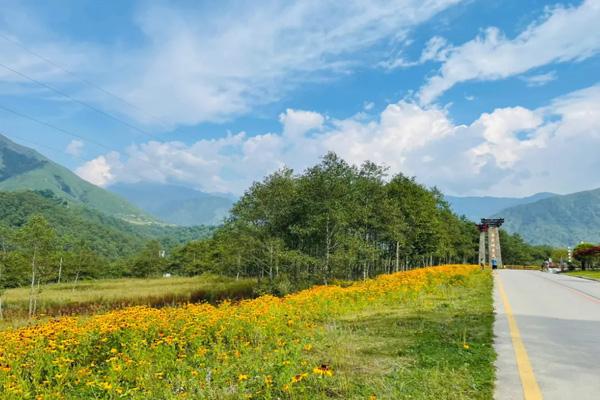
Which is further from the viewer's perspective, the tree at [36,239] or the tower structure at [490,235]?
the tower structure at [490,235]

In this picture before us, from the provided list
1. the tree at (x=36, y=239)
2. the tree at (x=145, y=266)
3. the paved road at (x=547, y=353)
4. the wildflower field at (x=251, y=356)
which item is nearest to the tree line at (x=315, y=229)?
the tree at (x=36, y=239)

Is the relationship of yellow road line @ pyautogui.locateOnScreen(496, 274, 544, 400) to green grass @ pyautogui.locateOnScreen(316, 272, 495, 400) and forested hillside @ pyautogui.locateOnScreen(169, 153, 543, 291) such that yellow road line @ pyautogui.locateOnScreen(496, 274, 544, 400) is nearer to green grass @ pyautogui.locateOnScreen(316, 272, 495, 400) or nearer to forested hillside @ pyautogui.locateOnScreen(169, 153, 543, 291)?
green grass @ pyautogui.locateOnScreen(316, 272, 495, 400)

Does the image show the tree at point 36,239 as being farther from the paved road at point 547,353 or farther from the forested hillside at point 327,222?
the paved road at point 547,353

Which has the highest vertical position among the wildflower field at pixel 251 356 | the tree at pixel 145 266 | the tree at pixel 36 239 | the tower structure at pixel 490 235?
the tower structure at pixel 490 235

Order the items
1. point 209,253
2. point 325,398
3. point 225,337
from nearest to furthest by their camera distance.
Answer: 1. point 325,398
2. point 225,337
3. point 209,253

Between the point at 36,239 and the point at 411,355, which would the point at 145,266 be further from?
the point at 411,355

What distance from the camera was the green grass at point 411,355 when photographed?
5.83 meters

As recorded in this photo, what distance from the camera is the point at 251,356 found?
7727 mm

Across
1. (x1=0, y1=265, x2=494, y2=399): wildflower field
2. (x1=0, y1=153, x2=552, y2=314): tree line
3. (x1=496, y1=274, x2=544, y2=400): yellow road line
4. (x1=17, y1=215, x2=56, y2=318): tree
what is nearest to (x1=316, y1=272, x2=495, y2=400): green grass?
(x1=0, y1=265, x2=494, y2=399): wildflower field

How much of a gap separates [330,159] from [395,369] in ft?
125

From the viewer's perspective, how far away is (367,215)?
43.9m

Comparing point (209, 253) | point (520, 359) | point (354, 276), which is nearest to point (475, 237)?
point (354, 276)

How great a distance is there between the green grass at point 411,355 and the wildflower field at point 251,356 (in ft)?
0.07

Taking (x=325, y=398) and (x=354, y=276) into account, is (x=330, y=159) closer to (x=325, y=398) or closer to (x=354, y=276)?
(x=354, y=276)
